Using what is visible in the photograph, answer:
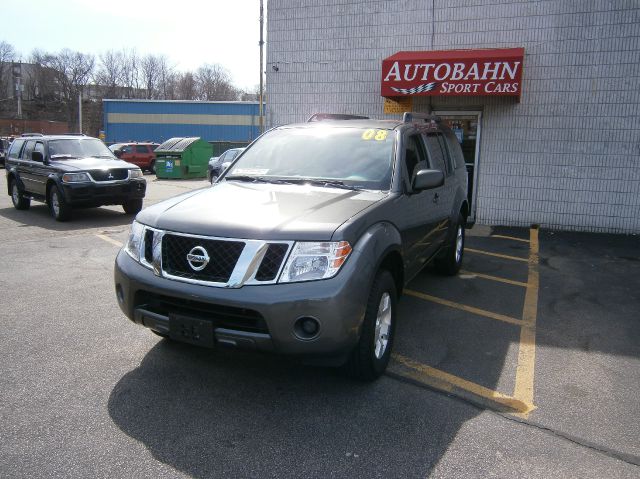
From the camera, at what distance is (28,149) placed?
12305 millimetres

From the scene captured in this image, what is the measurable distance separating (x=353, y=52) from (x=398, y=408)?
30.8 ft

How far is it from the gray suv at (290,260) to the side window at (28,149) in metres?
9.68

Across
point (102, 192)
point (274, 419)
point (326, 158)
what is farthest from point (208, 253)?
point (102, 192)

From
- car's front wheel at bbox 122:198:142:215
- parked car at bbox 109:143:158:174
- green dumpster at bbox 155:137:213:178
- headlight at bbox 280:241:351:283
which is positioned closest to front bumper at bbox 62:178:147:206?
car's front wheel at bbox 122:198:142:215

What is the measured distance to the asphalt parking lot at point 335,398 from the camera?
9.29 ft

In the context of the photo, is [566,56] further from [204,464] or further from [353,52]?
[204,464]

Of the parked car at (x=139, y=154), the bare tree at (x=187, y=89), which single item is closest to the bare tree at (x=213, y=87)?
the bare tree at (x=187, y=89)

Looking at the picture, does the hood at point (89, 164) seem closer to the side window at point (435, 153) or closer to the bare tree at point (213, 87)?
the side window at point (435, 153)

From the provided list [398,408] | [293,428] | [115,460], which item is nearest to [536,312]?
[398,408]

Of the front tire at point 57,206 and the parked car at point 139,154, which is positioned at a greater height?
the parked car at point 139,154

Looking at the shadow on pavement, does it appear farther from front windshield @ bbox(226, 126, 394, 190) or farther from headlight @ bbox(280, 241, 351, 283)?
front windshield @ bbox(226, 126, 394, 190)

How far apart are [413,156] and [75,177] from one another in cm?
822

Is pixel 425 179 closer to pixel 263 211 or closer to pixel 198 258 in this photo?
pixel 263 211

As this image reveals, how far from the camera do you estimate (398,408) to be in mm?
3395
